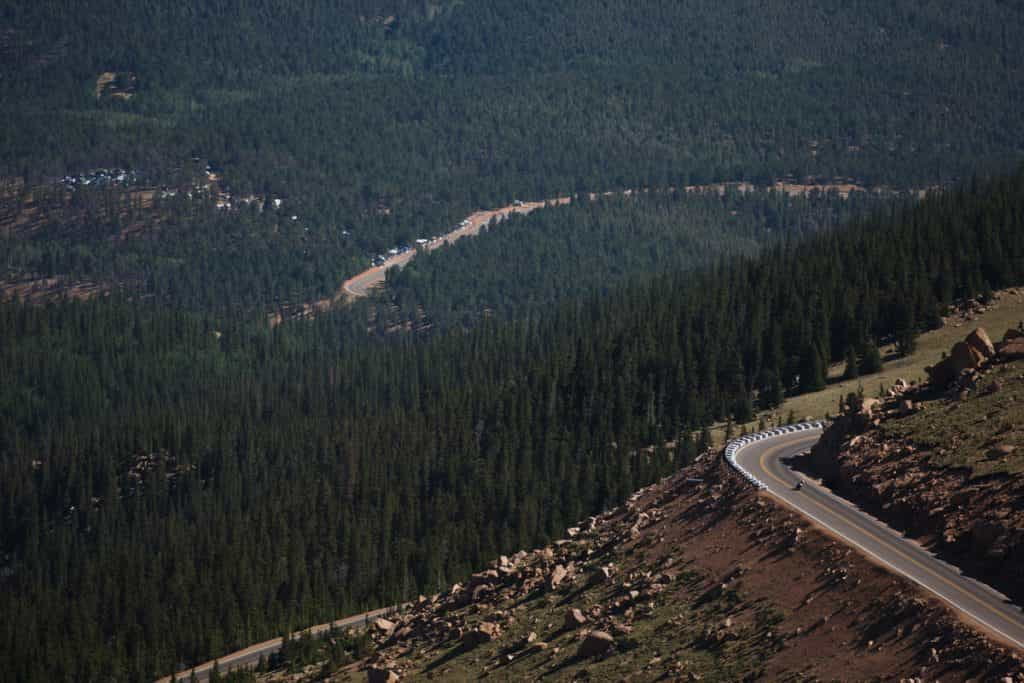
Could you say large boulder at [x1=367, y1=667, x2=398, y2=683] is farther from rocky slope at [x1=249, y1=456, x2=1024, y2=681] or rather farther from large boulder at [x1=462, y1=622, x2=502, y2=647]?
large boulder at [x1=462, y1=622, x2=502, y2=647]

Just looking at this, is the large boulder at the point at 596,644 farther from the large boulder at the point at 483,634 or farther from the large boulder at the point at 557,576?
the large boulder at the point at 557,576

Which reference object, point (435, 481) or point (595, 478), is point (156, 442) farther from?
point (595, 478)

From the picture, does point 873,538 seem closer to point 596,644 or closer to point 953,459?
point 953,459

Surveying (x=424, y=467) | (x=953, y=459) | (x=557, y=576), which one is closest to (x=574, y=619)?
(x=557, y=576)

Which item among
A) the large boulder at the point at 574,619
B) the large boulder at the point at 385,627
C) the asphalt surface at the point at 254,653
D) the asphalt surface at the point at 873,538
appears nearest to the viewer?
the asphalt surface at the point at 873,538

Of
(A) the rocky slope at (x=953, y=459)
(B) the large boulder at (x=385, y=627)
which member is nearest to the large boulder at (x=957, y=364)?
(A) the rocky slope at (x=953, y=459)
